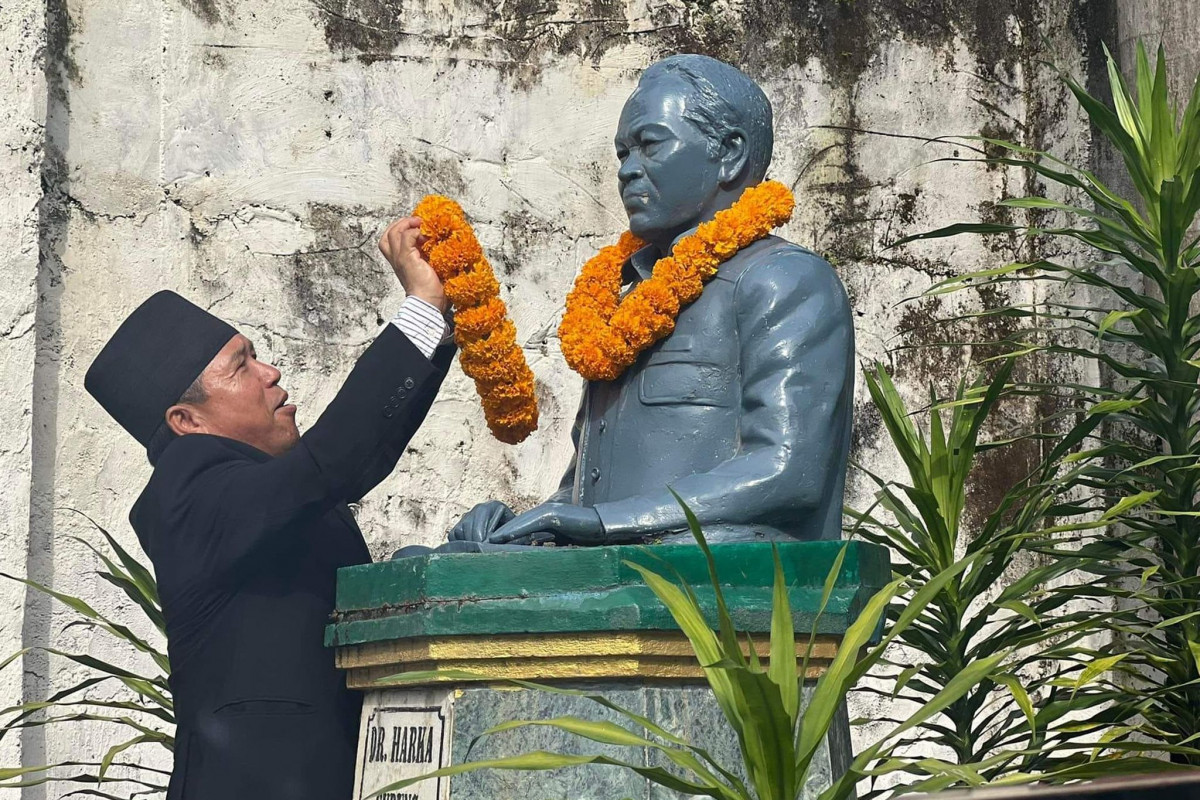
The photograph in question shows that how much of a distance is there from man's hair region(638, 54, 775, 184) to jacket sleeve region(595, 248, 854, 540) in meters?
0.27

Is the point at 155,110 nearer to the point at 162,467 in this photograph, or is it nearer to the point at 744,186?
the point at 162,467

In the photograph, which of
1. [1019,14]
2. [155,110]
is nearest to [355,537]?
[155,110]

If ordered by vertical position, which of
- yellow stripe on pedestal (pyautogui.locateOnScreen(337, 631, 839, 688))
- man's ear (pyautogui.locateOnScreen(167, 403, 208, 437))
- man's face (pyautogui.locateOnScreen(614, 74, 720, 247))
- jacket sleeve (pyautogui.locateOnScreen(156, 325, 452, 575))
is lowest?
yellow stripe on pedestal (pyautogui.locateOnScreen(337, 631, 839, 688))

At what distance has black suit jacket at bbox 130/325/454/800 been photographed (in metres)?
3.17

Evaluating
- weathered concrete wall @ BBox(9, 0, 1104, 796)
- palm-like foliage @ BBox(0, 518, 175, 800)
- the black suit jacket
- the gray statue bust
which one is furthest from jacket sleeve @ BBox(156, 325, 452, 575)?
weathered concrete wall @ BBox(9, 0, 1104, 796)

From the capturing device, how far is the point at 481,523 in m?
3.10

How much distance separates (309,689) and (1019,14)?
3.85 m

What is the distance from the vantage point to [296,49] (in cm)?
536

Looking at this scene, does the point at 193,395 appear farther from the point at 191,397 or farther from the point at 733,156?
the point at 733,156

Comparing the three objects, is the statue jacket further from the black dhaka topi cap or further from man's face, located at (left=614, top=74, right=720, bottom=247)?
the black dhaka topi cap

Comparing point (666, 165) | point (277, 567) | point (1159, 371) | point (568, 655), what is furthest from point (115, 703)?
point (1159, 371)

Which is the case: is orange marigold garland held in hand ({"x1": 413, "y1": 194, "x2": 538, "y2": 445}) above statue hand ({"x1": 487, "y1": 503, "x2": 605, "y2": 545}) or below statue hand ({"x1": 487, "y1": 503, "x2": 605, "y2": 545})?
above

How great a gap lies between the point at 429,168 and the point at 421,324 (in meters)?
2.22

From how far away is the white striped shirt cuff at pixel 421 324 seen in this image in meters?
3.29
